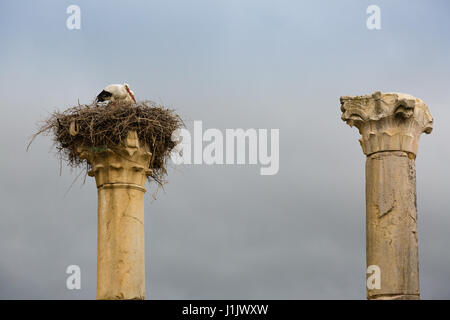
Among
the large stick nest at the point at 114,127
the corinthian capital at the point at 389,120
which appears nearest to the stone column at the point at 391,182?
the corinthian capital at the point at 389,120

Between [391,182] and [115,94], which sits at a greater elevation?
[115,94]

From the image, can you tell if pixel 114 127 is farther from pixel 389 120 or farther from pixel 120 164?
pixel 389 120

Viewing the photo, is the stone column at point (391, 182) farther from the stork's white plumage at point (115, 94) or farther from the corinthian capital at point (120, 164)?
the stork's white plumage at point (115, 94)

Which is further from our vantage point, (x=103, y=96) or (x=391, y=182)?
(x=103, y=96)

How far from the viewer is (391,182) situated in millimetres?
18781

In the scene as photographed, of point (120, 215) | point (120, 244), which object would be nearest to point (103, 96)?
point (120, 215)

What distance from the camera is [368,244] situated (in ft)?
61.4

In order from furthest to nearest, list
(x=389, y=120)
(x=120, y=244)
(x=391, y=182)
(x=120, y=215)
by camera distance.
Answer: (x=120, y=215)
(x=120, y=244)
(x=389, y=120)
(x=391, y=182)

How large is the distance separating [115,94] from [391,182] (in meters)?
5.52

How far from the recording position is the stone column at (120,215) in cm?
1953

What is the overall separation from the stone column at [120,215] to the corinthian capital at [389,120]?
11.9ft

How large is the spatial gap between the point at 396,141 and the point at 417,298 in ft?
7.96

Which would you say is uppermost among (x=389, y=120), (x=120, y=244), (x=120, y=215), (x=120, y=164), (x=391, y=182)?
(x=389, y=120)
